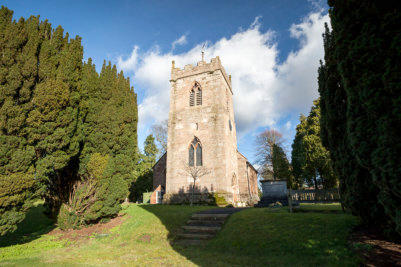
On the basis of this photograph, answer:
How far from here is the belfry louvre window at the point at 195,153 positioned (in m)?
20.4

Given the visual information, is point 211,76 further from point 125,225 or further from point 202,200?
point 125,225

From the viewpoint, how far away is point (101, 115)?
433 inches

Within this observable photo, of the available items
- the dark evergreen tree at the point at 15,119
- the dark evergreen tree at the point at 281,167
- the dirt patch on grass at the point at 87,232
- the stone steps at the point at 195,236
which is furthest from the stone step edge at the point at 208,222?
the dark evergreen tree at the point at 281,167

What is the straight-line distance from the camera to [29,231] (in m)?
10.3

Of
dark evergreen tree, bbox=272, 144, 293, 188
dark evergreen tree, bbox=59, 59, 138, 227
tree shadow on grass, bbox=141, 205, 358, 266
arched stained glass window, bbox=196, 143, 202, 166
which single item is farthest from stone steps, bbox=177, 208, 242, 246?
dark evergreen tree, bbox=272, 144, 293, 188

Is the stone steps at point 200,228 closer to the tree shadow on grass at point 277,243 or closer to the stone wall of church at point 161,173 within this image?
the tree shadow on grass at point 277,243

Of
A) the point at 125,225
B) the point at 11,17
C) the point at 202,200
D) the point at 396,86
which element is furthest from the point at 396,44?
the point at 202,200

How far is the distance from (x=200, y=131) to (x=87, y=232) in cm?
1342

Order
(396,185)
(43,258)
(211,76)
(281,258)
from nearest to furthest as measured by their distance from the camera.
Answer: (396,185) → (281,258) → (43,258) → (211,76)

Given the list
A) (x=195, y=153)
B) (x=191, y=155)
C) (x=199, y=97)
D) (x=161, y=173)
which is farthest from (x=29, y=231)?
(x=199, y=97)

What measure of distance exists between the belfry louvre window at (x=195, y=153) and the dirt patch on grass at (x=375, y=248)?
1516cm

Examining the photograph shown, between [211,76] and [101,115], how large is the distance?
14.1 metres

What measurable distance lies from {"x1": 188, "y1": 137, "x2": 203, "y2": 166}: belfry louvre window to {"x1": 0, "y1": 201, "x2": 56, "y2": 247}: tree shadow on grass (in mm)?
11997

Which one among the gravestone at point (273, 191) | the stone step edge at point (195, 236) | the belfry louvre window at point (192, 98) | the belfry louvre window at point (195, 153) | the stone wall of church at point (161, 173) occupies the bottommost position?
the stone step edge at point (195, 236)
